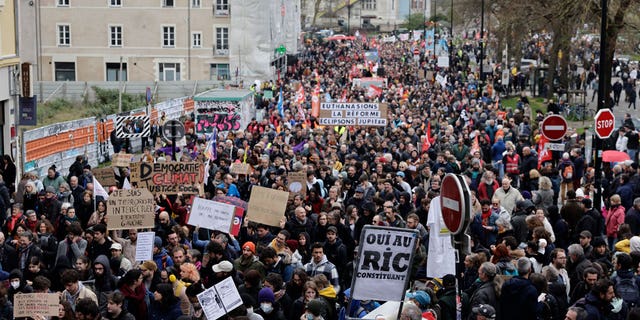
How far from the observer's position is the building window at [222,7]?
70812mm

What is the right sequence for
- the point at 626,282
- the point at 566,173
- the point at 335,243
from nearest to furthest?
the point at 626,282 → the point at 335,243 → the point at 566,173

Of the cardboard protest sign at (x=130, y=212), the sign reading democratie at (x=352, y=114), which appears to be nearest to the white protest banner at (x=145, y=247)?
the cardboard protest sign at (x=130, y=212)

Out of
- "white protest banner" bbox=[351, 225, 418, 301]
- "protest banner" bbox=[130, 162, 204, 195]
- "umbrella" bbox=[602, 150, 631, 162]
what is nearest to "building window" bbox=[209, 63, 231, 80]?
"umbrella" bbox=[602, 150, 631, 162]

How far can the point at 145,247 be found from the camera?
13594mm

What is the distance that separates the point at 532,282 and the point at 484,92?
3993cm

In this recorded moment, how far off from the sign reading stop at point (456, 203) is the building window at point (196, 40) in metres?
62.6

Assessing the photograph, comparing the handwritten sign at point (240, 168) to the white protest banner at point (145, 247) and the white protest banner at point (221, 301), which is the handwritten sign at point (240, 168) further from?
the white protest banner at point (221, 301)

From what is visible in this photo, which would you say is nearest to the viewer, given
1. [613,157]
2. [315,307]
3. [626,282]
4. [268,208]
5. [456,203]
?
[456,203]

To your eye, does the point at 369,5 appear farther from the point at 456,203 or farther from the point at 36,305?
the point at 456,203

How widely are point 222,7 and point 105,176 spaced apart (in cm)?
5145

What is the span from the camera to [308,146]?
2552cm

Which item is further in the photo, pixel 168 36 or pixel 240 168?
pixel 168 36

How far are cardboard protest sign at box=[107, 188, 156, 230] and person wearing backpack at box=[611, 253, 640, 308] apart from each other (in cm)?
583

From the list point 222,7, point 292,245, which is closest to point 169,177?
point 292,245
